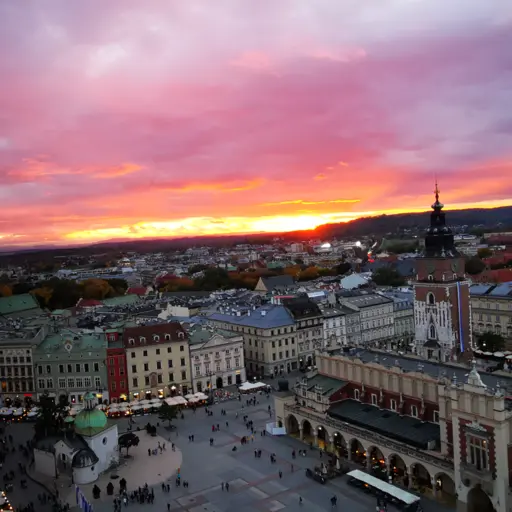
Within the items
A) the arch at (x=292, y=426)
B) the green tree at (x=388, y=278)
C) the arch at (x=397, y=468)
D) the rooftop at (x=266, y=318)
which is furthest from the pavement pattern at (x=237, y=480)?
the green tree at (x=388, y=278)

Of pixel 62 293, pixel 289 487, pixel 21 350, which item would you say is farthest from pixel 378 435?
pixel 62 293

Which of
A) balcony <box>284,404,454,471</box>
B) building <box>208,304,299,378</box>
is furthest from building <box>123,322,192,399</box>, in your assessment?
balcony <box>284,404,454,471</box>

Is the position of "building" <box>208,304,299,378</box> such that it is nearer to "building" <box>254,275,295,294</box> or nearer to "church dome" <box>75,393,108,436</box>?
"church dome" <box>75,393,108,436</box>

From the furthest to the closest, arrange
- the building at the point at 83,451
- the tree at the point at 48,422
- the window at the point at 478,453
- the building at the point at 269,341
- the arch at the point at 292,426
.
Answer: the building at the point at 269,341 < the arch at the point at 292,426 < the tree at the point at 48,422 < the building at the point at 83,451 < the window at the point at 478,453

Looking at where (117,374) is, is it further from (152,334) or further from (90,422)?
(90,422)

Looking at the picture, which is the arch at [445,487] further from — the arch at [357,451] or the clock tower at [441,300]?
the clock tower at [441,300]

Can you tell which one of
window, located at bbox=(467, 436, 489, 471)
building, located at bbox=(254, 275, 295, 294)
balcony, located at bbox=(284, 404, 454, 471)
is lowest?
balcony, located at bbox=(284, 404, 454, 471)
